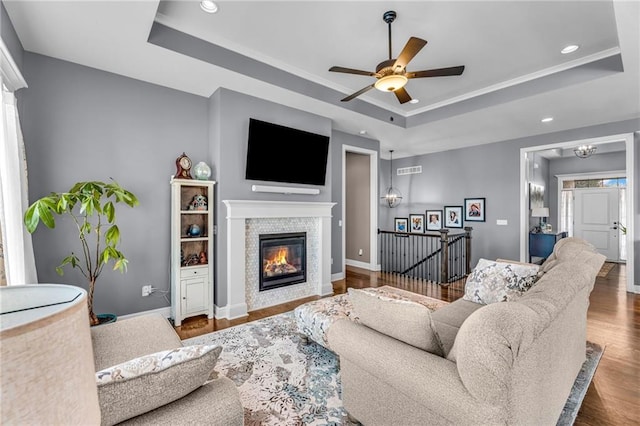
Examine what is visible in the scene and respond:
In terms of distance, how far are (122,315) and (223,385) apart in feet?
9.32

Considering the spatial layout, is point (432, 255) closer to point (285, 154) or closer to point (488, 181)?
point (488, 181)

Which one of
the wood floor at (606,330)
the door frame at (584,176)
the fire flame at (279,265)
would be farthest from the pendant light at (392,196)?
the door frame at (584,176)

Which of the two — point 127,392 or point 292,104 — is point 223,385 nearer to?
point 127,392

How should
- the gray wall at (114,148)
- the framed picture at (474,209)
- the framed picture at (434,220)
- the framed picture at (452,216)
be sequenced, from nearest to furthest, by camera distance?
the gray wall at (114,148) < the framed picture at (474,209) < the framed picture at (452,216) < the framed picture at (434,220)

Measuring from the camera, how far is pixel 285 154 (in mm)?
4086

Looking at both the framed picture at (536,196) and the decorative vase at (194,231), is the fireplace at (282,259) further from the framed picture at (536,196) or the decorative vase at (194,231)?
the framed picture at (536,196)

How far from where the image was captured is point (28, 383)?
35cm

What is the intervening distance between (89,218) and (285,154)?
2.37m

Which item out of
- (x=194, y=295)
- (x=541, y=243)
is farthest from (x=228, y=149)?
(x=541, y=243)

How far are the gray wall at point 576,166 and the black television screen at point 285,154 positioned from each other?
7.30m

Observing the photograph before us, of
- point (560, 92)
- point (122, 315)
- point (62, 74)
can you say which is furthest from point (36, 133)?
point (560, 92)

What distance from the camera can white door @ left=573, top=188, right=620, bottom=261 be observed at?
754 centimetres

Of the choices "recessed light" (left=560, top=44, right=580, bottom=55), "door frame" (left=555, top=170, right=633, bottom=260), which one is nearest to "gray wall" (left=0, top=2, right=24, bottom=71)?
"recessed light" (left=560, top=44, right=580, bottom=55)

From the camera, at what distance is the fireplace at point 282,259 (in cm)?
401
